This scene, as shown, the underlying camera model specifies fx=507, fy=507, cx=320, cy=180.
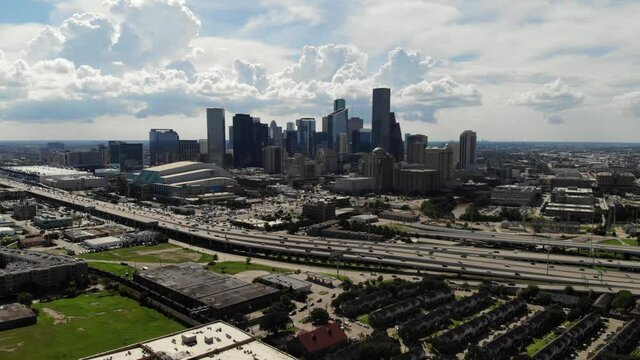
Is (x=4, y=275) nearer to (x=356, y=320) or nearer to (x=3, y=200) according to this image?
(x=356, y=320)

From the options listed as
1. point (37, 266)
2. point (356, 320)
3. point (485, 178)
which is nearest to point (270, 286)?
point (356, 320)

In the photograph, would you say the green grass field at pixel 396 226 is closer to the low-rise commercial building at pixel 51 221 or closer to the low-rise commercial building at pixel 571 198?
the low-rise commercial building at pixel 571 198

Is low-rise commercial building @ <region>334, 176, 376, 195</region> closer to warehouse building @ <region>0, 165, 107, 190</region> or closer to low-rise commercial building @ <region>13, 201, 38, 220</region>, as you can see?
warehouse building @ <region>0, 165, 107, 190</region>

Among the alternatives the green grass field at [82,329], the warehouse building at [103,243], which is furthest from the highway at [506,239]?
the green grass field at [82,329]

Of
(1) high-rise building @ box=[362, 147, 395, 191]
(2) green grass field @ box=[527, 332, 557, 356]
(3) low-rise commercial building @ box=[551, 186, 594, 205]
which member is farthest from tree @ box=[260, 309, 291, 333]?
(1) high-rise building @ box=[362, 147, 395, 191]

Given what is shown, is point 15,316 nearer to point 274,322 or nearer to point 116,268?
point 116,268

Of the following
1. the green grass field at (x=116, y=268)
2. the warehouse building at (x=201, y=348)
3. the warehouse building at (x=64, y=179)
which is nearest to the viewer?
the warehouse building at (x=201, y=348)
